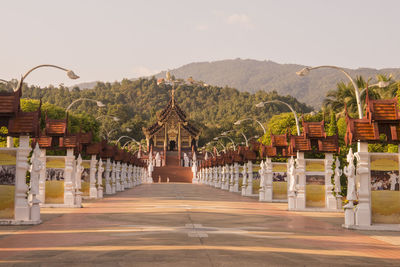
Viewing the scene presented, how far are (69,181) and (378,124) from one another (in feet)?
54.1

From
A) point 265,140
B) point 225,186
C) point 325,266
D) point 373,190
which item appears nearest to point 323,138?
point 373,190

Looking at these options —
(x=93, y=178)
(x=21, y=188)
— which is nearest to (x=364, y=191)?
(x=21, y=188)

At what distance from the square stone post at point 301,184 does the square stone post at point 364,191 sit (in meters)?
9.15

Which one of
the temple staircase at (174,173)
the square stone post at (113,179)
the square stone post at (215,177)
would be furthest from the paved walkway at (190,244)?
the temple staircase at (174,173)

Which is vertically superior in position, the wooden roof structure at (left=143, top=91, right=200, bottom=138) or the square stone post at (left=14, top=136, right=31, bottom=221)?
the wooden roof structure at (left=143, top=91, right=200, bottom=138)

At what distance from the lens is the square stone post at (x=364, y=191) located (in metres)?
19.6

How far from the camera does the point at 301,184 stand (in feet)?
95.2

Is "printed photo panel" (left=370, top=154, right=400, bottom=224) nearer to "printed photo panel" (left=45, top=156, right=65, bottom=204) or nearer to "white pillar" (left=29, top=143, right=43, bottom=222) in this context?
"white pillar" (left=29, top=143, right=43, bottom=222)

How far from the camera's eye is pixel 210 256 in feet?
37.2

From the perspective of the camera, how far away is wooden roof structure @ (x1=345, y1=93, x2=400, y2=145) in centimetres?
1908

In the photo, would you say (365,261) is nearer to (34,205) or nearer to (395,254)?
(395,254)

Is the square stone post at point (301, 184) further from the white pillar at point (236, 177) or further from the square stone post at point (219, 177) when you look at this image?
the square stone post at point (219, 177)

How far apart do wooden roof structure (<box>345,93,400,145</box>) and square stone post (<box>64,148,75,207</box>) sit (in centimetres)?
1516

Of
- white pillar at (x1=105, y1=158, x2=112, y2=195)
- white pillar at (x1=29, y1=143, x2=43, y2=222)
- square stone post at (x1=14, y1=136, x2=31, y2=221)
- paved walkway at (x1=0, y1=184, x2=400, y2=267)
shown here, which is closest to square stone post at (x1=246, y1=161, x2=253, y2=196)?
white pillar at (x1=105, y1=158, x2=112, y2=195)
